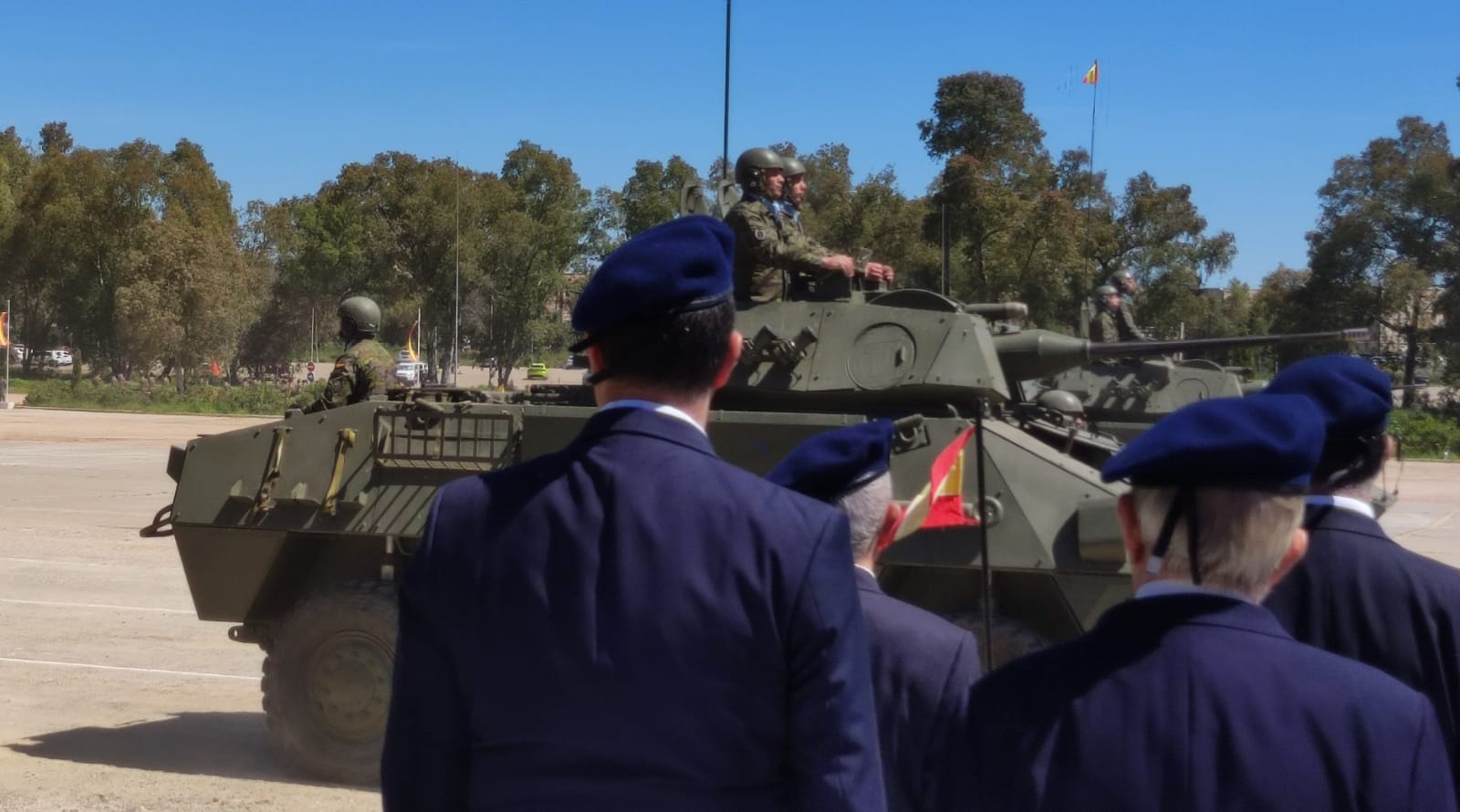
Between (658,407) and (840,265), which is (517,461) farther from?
(658,407)

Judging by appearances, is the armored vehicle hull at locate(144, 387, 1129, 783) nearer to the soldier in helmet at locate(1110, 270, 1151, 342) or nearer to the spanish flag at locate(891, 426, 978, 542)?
the spanish flag at locate(891, 426, 978, 542)

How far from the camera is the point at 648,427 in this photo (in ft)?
7.42

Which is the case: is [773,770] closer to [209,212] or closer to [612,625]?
[612,625]

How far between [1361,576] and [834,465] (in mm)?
1031

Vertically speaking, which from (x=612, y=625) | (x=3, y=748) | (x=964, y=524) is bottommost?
(x=3, y=748)

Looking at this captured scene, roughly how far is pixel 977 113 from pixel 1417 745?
30.5 m

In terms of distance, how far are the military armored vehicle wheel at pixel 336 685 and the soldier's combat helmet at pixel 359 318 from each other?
156 cm

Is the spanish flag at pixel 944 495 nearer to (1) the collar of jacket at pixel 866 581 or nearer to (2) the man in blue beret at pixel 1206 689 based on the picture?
(1) the collar of jacket at pixel 866 581

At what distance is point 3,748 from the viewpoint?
8.10 metres

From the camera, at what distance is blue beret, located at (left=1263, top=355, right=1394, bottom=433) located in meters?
3.19

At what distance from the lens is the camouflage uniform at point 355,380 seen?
8414 millimetres

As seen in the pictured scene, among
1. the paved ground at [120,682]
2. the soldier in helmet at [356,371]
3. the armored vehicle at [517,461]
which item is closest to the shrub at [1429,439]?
the paved ground at [120,682]

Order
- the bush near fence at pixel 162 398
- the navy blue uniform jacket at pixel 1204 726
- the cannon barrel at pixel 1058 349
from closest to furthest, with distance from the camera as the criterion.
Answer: the navy blue uniform jacket at pixel 1204 726
the cannon barrel at pixel 1058 349
the bush near fence at pixel 162 398

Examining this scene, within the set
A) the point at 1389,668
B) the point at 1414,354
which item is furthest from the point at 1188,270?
the point at 1389,668
